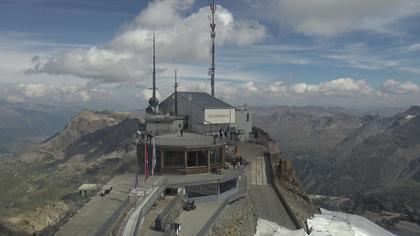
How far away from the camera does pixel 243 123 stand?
7300cm

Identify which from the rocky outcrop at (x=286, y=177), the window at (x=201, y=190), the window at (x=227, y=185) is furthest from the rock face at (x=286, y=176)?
the window at (x=201, y=190)

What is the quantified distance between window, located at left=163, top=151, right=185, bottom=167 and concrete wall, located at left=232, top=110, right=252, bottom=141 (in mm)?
28648

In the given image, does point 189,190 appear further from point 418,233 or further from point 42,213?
point 418,233

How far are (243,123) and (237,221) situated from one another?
34060 millimetres

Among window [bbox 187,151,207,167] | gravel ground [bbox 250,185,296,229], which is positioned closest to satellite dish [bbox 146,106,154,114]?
gravel ground [bbox 250,185,296,229]

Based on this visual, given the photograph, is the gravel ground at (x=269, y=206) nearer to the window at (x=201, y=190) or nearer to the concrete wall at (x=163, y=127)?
the window at (x=201, y=190)

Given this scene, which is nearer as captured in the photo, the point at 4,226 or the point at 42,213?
the point at 4,226

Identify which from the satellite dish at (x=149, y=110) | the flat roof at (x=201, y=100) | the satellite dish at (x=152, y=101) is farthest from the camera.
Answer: the satellite dish at (x=152, y=101)

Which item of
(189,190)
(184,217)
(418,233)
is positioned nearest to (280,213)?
(189,190)

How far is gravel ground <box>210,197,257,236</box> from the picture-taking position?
35.8m

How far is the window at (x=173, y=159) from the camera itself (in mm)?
42719

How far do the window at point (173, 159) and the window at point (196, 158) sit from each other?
0.57 metres

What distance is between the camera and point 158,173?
4269 cm

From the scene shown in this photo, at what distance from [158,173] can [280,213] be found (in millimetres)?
16785
